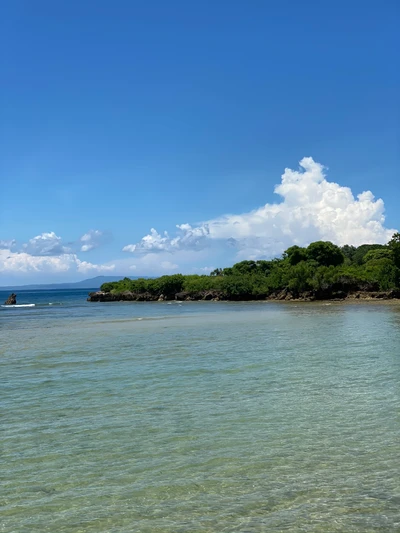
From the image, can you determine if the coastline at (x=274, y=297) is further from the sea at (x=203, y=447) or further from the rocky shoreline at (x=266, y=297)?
the sea at (x=203, y=447)

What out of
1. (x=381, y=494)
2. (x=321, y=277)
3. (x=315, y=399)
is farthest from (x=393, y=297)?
(x=381, y=494)

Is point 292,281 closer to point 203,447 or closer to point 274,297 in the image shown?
point 274,297

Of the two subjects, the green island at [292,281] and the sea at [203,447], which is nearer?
the sea at [203,447]

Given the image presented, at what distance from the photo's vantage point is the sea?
641 centimetres

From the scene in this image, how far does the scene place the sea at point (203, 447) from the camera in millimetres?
6406

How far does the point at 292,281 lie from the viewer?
3184 inches

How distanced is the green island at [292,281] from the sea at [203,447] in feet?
189

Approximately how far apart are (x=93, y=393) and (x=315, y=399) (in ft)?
19.9

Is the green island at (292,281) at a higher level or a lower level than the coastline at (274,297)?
higher

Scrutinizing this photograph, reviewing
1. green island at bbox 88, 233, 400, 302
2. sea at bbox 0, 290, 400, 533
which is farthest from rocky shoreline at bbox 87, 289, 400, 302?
sea at bbox 0, 290, 400, 533

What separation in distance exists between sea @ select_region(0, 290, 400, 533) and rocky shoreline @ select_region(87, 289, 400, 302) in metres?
56.2

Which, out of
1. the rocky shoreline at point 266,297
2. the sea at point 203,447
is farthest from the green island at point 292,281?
the sea at point 203,447

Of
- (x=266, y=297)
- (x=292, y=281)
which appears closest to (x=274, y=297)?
(x=266, y=297)

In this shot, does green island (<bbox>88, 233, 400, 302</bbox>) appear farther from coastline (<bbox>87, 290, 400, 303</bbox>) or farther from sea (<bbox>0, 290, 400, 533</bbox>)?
sea (<bbox>0, 290, 400, 533</bbox>)
